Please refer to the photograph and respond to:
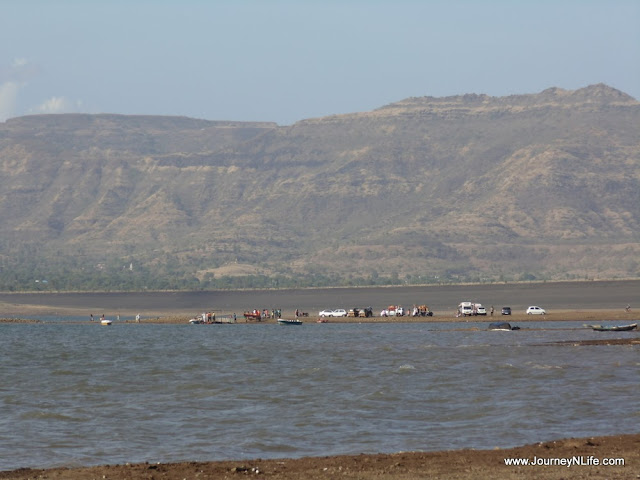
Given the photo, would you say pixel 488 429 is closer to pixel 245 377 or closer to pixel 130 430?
pixel 130 430

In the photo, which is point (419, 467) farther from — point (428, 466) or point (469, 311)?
point (469, 311)

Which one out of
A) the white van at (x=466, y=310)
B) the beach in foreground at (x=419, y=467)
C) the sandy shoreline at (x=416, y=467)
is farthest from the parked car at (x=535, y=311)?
the beach in foreground at (x=419, y=467)

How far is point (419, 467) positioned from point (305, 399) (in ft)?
61.3

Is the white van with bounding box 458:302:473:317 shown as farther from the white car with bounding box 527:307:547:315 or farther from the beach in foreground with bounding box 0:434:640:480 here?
the beach in foreground with bounding box 0:434:640:480

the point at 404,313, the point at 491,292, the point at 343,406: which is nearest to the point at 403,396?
the point at 343,406

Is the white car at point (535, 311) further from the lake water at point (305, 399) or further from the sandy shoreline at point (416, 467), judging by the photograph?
the sandy shoreline at point (416, 467)

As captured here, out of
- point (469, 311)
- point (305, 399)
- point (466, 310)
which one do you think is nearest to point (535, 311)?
point (469, 311)

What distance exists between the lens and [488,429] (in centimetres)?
3612

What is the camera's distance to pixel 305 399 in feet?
151

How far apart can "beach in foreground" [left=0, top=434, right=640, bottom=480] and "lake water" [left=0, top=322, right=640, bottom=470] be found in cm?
254

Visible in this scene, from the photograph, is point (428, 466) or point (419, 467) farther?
point (428, 466)

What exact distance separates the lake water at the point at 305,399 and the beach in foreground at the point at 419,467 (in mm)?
2535

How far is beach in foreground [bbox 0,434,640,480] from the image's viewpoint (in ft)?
86.5

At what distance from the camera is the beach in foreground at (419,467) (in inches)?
1038
